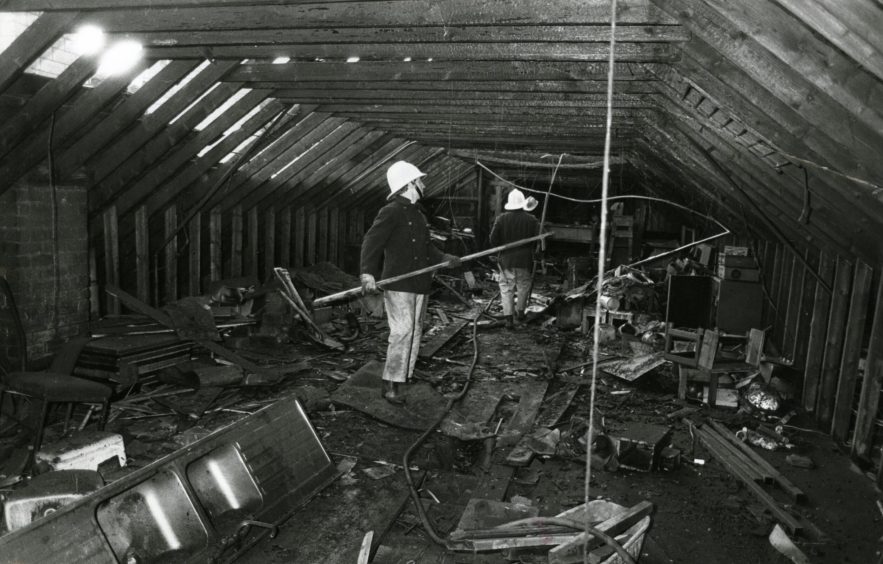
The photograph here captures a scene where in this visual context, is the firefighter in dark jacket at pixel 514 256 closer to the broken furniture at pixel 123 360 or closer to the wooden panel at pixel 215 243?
the wooden panel at pixel 215 243

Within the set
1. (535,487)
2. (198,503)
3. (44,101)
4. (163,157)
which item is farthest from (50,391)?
(163,157)

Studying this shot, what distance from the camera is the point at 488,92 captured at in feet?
21.3

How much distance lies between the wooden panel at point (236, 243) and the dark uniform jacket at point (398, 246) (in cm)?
443

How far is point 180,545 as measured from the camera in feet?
9.79

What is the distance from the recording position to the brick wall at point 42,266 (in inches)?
225

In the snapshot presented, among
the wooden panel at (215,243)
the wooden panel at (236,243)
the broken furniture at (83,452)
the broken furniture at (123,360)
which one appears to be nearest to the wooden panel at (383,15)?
the broken furniture at (123,360)

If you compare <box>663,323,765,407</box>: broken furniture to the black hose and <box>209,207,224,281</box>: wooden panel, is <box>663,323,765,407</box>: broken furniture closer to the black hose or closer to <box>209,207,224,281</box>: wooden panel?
the black hose

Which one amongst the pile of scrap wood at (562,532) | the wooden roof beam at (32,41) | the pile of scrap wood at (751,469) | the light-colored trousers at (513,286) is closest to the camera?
the pile of scrap wood at (562,532)

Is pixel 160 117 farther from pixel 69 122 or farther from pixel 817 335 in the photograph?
pixel 817 335

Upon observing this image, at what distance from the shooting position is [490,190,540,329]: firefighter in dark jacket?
9.50m

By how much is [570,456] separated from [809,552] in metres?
1.67

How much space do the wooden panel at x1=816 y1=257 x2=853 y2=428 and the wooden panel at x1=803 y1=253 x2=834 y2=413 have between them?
0.56 feet

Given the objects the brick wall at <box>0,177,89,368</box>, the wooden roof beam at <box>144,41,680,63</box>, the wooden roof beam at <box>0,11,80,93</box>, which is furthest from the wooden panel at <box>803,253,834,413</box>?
the brick wall at <box>0,177,89,368</box>

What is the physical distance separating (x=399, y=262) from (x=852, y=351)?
4.00 metres
